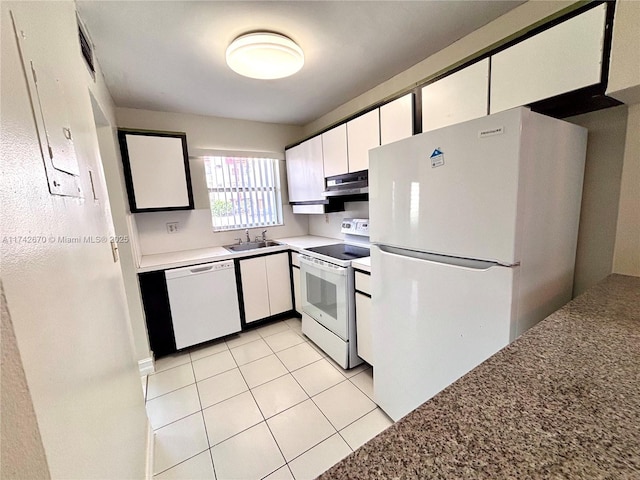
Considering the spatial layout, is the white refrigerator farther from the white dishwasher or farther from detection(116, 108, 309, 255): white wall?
detection(116, 108, 309, 255): white wall

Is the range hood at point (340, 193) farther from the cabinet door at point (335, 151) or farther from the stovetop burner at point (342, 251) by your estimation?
the stovetop burner at point (342, 251)

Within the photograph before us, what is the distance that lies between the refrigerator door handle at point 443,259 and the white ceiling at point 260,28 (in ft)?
4.36

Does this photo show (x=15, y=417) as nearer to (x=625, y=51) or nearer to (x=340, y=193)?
(x=625, y=51)

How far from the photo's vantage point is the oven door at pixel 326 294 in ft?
6.98

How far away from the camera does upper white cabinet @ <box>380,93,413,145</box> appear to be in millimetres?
1783

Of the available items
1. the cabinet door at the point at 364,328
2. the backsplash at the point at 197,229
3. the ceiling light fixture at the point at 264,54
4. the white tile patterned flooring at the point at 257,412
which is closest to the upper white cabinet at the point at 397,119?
the ceiling light fixture at the point at 264,54

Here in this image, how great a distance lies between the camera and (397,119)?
1874mm

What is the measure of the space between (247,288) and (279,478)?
1.70m

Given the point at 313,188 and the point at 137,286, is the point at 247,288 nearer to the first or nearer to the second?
the point at 137,286

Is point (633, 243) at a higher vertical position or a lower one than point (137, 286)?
higher

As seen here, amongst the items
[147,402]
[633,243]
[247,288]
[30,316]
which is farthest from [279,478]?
[633,243]

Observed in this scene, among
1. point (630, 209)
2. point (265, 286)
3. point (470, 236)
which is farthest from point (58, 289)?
point (265, 286)

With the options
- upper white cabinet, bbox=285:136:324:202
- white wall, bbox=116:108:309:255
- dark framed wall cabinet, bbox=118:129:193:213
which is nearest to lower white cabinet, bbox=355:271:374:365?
upper white cabinet, bbox=285:136:324:202

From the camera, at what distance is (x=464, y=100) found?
1.48 m
